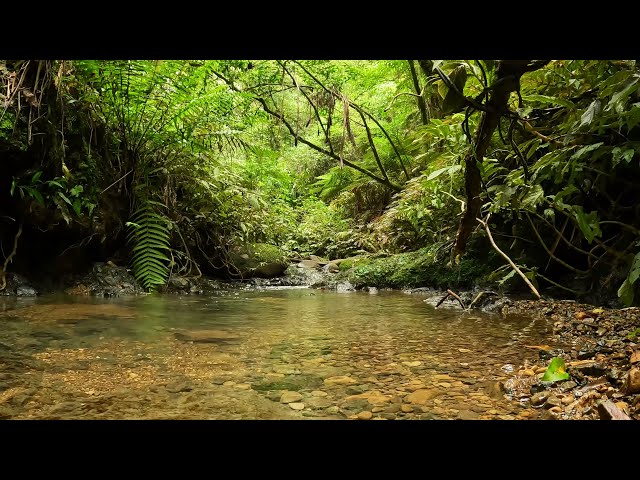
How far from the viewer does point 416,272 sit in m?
5.93

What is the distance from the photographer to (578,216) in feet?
7.64

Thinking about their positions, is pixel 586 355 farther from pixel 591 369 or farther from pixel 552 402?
pixel 552 402

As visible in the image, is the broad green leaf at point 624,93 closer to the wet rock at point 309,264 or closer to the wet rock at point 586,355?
the wet rock at point 586,355

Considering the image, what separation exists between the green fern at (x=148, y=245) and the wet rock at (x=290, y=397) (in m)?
3.79

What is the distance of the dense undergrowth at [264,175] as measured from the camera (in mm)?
2664

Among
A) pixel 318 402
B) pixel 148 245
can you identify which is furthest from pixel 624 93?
pixel 148 245

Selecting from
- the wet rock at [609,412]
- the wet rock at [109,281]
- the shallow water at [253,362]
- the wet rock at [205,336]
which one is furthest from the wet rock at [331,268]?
the wet rock at [609,412]

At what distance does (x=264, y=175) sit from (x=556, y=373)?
6.85 meters

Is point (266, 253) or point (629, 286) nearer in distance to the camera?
point (629, 286)

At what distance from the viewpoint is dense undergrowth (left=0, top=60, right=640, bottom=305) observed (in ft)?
8.74

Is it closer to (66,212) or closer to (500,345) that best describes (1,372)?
(500,345)
